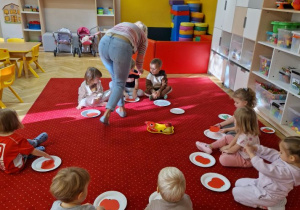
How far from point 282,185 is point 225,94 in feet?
8.47

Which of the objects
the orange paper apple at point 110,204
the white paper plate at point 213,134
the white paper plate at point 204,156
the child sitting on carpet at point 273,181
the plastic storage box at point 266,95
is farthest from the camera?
the plastic storage box at point 266,95

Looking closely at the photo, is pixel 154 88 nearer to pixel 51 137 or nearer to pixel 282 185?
pixel 51 137

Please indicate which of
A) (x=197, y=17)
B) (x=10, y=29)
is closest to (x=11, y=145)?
(x=197, y=17)

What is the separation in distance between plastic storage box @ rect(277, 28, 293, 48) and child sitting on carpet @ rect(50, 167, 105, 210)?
112 inches

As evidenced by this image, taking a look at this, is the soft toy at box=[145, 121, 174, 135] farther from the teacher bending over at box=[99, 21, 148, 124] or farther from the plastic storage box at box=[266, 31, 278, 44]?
the plastic storage box at box=[266, 31, 278, 44]

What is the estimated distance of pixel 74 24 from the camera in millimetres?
7062

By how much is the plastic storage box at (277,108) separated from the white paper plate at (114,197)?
7.34 feet

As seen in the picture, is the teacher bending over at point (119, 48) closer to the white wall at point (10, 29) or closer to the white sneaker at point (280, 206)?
the white sneaker at point (280, 206)

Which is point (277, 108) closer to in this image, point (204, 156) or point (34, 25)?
point (204, 156)

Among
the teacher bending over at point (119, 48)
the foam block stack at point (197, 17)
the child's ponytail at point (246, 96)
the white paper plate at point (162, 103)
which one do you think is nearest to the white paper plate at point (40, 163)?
the teacher bending over at point (119, 48)

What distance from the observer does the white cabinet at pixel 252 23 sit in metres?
3.55

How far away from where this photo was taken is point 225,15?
4.51 metres

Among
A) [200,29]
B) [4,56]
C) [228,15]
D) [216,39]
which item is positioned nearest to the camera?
[4,56]

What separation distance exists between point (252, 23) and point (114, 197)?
10.0 feet
